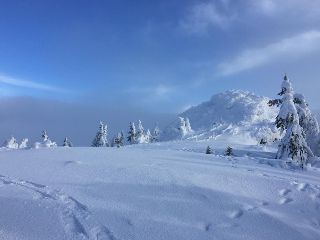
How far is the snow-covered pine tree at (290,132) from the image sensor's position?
13.5m

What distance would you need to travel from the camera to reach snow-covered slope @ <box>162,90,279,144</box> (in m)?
45.4

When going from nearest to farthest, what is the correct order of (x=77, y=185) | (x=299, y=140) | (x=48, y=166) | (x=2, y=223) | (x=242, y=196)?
(x=2, y=223), (x=242, y=196), (x=77, y=185), (x=48, y=166), (x=299, y=140)

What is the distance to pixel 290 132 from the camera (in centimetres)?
1398

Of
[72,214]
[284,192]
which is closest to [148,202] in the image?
[72,214]

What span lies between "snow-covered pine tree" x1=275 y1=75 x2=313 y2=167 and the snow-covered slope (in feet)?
88.9

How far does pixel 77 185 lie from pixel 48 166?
8.14 ft

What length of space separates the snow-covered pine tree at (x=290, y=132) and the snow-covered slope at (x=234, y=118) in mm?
27106

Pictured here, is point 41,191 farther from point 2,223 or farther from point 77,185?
point 2,223

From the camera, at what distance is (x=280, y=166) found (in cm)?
871

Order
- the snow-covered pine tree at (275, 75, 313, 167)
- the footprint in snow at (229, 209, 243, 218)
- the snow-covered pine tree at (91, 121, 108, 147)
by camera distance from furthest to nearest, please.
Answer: the snow-covered pine tree at (91, 121, 108, 147) → the snow-covered pine tree at (275, 75, 313, 167) → the footprint in snow at (229, 209, 243, 218)

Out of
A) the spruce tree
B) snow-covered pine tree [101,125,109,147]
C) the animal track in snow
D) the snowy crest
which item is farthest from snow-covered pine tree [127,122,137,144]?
the animal track in snow

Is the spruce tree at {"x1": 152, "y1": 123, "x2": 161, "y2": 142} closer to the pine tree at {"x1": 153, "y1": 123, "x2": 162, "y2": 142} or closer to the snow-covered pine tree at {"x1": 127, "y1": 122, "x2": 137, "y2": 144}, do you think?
the pine tree at {"x1": 153, "y1": 123, "x2": 162, "y2": 142}

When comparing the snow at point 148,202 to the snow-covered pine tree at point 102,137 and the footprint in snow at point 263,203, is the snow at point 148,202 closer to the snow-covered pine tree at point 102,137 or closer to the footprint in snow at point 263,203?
the footprint in snow at point 263,203

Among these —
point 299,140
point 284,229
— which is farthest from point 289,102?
point 284,229
